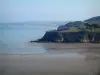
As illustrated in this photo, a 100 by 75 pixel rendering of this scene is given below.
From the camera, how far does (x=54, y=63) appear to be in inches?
64.6

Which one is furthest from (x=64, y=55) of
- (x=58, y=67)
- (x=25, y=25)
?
(x=25, y=25)

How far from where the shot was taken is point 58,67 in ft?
5.39

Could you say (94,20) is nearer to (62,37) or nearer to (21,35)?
(62,37)

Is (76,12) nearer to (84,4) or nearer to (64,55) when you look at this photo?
(84,4)

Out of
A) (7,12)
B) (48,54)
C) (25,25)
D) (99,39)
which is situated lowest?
(48,54)

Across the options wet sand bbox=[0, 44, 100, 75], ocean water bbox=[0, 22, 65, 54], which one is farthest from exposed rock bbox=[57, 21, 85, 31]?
wet sand bbox=[0, 44, 100, 75]

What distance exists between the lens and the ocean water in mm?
1625

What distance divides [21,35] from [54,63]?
1.13ft

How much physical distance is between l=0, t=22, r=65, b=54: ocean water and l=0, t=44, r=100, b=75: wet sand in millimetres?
47

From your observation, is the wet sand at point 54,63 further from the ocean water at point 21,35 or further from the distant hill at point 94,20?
the distant hill at point 94,20

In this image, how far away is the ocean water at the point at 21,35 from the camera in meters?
1.62

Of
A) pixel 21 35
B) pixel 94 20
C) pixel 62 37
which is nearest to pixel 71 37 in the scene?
pixel 62 37

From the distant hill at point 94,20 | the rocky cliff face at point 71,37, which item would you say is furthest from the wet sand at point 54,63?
the distant hill at point 94,20

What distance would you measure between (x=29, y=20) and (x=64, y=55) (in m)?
0.39
